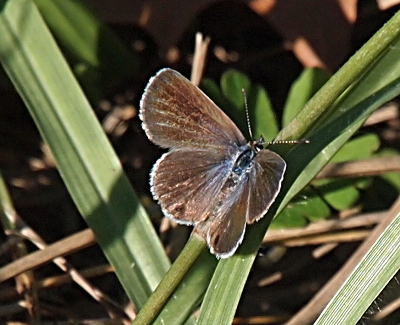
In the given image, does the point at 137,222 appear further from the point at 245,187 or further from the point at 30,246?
the point at 30,246

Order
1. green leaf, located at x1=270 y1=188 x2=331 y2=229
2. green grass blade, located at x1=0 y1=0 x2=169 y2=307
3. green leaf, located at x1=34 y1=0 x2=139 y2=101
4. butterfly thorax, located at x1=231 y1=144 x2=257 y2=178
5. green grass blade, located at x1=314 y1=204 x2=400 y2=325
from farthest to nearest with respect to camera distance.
A: 1. green leaf, located at x1=34 y1=0 x2=139 y2=101
2. green leaf, located at x1=270 y1=188 x2=331 y2=229
3. green grass blade, located at x1=0 y1=0 x2=169 y2=307
4. butterfly thorax, located at x1=231 y1=144 x2=257 y2=178
5. green grass blade, located at x1=314 y1=204 x2=400 y2=325

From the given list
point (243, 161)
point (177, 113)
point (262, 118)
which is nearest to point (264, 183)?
point (243, 161)

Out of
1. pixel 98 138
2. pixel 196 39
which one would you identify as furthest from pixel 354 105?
pixel 196 39

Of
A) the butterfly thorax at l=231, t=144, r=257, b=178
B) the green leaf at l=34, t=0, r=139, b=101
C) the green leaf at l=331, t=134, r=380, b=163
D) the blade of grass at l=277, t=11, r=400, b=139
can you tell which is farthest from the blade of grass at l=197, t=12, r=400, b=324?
the green leaf at l=34, t=0, r=139, b=101

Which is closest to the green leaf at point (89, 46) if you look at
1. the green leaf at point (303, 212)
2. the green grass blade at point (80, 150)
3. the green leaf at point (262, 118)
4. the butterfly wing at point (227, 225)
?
the green grass blade at point (80, 150)

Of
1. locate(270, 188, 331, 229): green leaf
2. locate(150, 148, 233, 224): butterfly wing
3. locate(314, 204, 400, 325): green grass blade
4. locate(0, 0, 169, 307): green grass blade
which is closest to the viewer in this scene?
locate(314, 204, 400, 325): green grass blade

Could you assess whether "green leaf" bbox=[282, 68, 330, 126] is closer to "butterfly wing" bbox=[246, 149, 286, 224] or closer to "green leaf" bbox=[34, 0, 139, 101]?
"butterfly wing" bbox=[246, 149, 286, 224]
